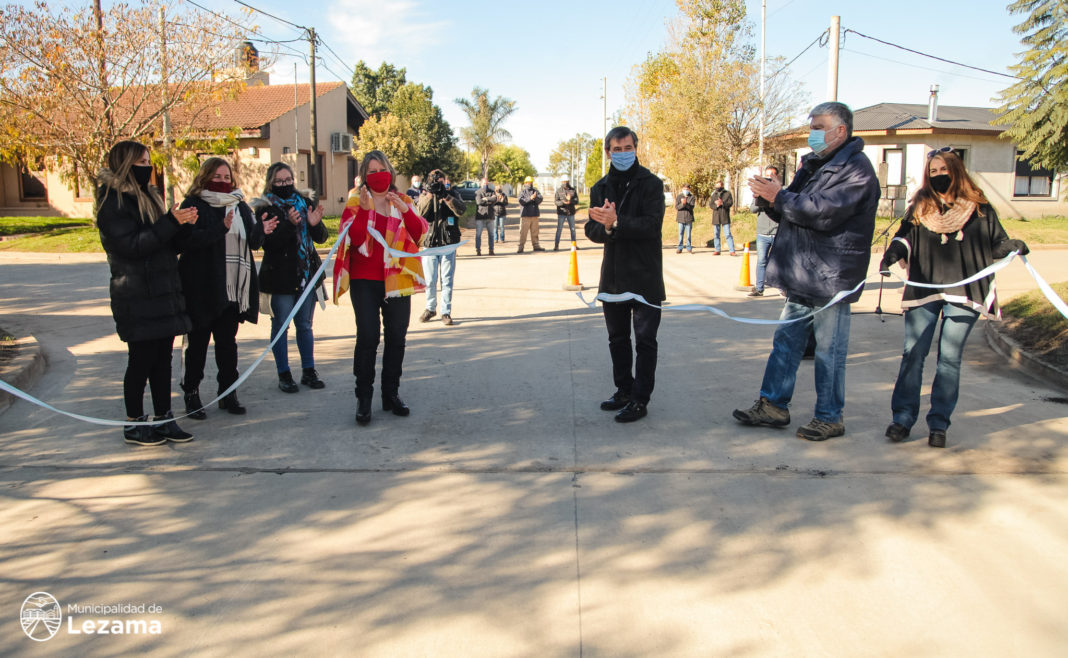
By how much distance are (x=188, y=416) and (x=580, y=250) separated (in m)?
15.6

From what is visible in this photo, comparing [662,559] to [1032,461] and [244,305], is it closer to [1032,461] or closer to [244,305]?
[1032,461]

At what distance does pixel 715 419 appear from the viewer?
18.1 ft

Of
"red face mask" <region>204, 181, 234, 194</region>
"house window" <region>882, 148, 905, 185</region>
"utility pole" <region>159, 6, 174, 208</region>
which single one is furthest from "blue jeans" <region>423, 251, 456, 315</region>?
"house window" <region>882, 148, 905, 185</region>

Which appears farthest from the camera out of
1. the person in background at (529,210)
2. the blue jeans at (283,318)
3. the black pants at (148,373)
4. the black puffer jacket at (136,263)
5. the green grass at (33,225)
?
the green grass at (33,225)

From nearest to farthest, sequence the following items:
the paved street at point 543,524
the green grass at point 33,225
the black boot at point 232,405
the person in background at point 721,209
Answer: the paved street at point 543,524 < the black boot at point 232,405 < the person in background at point 721,209 < the green grass at point 33,225

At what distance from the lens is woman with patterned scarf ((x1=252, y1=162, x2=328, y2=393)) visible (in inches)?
239

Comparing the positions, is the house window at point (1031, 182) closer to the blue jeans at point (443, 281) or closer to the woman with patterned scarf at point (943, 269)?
the blue jeans at point (443, 281)

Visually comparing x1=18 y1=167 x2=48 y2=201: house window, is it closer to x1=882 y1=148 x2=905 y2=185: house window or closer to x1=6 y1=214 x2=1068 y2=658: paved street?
x1=6 y1=214 x2=1068 y2=658: paved street

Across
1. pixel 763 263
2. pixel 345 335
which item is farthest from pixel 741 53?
pixel 345 335

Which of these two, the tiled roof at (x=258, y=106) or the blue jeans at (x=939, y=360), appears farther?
the tiled roof at (x=258, y=106)

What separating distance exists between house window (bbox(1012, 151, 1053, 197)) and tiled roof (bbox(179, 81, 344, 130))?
90.7 feet

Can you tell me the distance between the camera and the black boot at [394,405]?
5652 mm

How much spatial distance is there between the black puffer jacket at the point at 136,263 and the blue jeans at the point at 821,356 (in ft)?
13.1

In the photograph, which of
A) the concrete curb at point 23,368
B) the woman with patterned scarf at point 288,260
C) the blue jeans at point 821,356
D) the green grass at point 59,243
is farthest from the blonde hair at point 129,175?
the green grass at point 59,243
